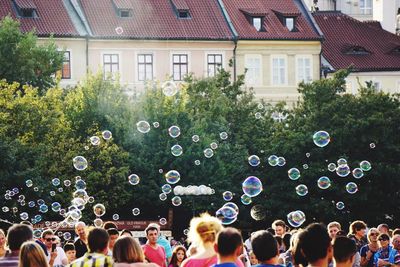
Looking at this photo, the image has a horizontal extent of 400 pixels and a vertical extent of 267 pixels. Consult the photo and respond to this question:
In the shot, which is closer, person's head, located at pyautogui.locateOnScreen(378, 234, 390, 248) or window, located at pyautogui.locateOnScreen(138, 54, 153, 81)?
person's head, located at pyautogui.locateOnScreen(378, 234, 390, 248)

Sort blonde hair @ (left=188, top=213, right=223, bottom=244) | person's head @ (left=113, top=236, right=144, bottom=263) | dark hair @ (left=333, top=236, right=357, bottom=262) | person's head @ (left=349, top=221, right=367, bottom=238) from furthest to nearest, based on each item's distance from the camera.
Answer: person's head @ (left=349, top=221, right=367, bottom=238) → blonde hair @ (left=188, top=213, right=223, bottom=244) → person's head @ (left=113, top=236, right=144, bottom=263) → dark hair @ (left=333, top=236, right=357, bottom=262)

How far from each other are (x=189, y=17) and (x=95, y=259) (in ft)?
187

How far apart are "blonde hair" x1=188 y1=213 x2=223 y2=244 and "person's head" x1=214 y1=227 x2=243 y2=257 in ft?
3.49

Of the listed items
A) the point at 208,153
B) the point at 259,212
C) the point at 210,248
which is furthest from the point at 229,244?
the point at 259,212

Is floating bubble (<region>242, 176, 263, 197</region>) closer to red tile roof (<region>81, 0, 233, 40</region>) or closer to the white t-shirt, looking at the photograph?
the white t-shirt

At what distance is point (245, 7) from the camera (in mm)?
73062

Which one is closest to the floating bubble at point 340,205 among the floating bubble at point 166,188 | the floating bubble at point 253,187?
the floating bubble at point 166,188

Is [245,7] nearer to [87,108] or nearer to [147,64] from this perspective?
[147,64]

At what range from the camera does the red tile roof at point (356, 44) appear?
77500 millimetres

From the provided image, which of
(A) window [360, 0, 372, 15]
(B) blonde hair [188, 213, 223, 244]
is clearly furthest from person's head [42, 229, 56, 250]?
(A) window [360, 0, 372, 15]

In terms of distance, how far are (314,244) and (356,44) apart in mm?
67097

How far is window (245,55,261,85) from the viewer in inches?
2827

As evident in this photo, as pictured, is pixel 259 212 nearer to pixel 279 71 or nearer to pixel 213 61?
pixel 213 61

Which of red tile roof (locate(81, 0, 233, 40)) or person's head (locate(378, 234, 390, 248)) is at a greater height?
red tile roof (locate(81, 0, 233, 40))
